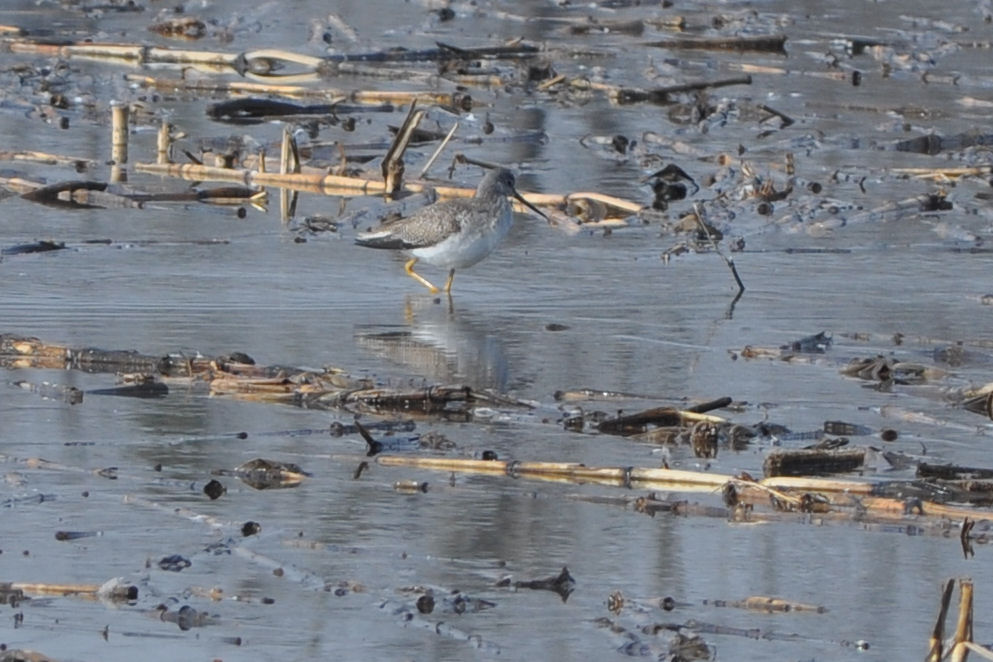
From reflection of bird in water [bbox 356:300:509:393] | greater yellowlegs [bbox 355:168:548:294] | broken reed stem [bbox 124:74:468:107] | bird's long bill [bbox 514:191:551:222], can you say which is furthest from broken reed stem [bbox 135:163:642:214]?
broken reed stem [bbox 124:74:468:107]

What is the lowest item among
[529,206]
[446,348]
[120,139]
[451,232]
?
[120,139]

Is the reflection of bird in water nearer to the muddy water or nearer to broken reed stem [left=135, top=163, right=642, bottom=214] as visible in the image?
the muddy water

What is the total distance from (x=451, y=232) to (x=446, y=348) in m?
1.53

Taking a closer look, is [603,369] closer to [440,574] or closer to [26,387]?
[26,387]

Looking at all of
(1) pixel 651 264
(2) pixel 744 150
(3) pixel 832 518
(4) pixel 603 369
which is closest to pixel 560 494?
(3) pixel 832 518

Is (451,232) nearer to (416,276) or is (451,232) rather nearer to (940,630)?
(416,276)

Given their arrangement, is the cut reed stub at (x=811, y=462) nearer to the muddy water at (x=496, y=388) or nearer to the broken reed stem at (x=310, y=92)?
the muddy water at (x=496, y=388)

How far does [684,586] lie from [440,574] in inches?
30.2

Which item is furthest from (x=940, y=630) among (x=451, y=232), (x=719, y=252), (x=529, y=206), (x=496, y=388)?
(x=529, y=206)

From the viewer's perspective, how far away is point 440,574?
6984 millimetres

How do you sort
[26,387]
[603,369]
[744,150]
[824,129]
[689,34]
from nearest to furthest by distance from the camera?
[26,387]
[603,369]
[744,150]
[824,129]
[689,34]

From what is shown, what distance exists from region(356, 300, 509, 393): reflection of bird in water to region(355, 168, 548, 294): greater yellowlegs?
60 centimetres

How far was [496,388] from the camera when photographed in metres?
9.68

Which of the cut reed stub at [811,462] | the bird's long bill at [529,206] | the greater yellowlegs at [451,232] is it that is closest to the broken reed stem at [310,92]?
the bird's long bill at [529,206]
